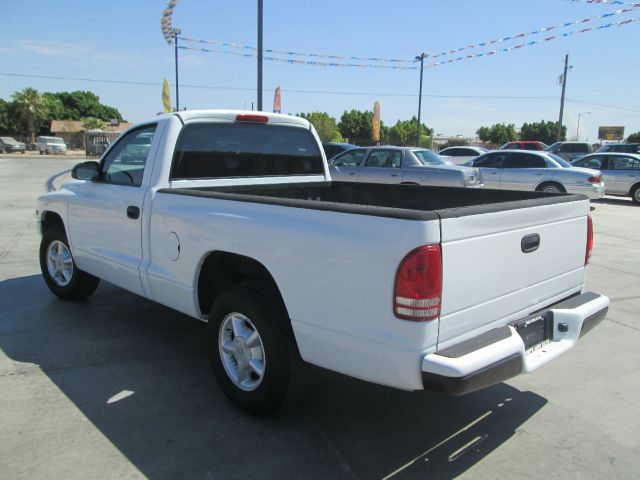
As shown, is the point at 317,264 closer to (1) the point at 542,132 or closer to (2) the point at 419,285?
(2) the point at 419,285

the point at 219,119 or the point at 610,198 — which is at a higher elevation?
the point at 219,119

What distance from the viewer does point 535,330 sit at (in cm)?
305

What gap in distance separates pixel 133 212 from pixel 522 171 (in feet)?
43.2

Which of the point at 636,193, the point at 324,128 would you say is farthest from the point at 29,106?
the point at 636,193

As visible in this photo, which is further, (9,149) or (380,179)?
(9,149)

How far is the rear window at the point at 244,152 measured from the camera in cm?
425

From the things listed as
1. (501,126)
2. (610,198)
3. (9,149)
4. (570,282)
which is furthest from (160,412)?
(501,126)

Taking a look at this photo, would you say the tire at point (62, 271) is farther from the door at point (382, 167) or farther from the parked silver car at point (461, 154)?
the parked silver car at point (461, 154)

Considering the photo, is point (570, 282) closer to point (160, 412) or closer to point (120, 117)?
point (160, 412)

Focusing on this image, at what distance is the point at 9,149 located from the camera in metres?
57.4

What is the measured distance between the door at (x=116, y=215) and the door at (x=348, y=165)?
9672 mm

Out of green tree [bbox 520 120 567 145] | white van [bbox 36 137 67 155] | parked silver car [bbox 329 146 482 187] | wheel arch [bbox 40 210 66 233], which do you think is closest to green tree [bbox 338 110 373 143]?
green tree [bbox 520 120 567 145]

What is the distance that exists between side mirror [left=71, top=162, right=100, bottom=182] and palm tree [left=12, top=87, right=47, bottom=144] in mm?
89715

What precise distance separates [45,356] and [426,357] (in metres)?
3.15
